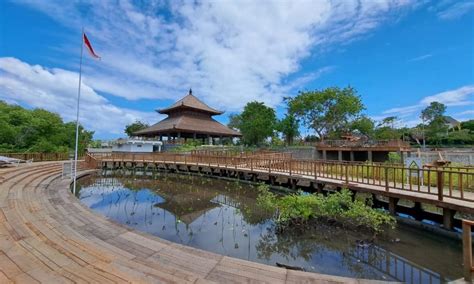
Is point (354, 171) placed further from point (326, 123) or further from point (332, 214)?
point (326, 123)

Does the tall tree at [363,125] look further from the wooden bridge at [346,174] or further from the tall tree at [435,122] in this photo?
the wooden bridge at [346,174]

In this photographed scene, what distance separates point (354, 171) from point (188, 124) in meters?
19.6

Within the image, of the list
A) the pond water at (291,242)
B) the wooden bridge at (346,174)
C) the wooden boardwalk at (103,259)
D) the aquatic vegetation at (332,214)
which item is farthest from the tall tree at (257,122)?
the wooden boardwalk at (103,259)

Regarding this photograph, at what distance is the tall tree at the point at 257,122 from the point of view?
3634 centimetres

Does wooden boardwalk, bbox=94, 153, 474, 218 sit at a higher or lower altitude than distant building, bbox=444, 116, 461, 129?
lower

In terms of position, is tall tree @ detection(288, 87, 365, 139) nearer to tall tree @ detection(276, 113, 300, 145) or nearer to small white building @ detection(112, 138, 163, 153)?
tall tree @ detection(276, 113, 300, 145)

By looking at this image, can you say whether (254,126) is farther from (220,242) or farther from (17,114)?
(220,242)

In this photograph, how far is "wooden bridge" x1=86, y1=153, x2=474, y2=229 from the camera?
20.8ft

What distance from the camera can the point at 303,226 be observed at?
22.0ft

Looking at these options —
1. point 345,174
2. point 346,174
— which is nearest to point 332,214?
point 346,174

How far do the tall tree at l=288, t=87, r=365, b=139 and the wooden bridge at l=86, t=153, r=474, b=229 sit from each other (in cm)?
2160

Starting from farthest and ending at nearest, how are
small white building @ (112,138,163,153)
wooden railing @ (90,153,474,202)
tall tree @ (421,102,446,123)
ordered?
tall tree @ (421,102,446,123) < small white building @ (112,138,163,153) < wooden railing @ (90,153,474,202)

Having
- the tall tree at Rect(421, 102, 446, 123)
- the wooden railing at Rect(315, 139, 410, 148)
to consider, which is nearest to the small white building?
the wooden railing at Rect(315, 139, 410, 148)

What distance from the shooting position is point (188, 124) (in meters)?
27.4
